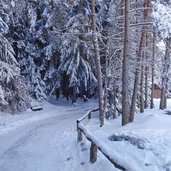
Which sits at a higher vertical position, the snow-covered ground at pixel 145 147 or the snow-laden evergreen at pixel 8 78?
the snow-laden evergreen at pixel 8 78

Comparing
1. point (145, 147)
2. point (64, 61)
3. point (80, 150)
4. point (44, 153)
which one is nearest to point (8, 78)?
point (44, 153)

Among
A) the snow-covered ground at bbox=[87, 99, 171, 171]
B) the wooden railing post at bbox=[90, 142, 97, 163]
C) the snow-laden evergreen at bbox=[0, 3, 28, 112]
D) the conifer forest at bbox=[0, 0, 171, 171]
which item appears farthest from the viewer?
the conifer forest at bbox=[0, 0, 171, 171]

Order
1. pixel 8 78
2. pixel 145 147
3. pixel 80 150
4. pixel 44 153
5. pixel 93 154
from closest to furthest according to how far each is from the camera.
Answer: pixel 93 154, pixel 145 147, pixel 80 150, pixel 44 153, pixel 8 78

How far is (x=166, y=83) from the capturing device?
32.0 metres

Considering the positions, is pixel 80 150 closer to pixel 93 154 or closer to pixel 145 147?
pixel 93 154

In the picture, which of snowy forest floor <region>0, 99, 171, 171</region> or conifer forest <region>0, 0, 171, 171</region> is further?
conifer forest <region>0, 0, 171, 171</region>

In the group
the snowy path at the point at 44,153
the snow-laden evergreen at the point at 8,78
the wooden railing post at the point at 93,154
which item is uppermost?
the snow-laden evergreen at the point at 8,78

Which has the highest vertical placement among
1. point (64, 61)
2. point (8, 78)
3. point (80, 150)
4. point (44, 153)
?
point (64, 61)

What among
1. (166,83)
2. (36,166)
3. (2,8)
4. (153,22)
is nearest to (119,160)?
(36,166)

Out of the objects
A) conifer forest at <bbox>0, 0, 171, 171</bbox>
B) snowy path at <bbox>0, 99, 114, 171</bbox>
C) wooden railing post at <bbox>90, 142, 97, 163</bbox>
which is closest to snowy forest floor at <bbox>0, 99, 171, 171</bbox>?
snowy path at <bbox>0, 99, 114, 171</bbox>

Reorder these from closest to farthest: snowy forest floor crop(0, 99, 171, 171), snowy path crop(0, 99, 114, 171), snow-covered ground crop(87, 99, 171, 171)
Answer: snow-covered ground crop(87, 99, 171, 171), snowy forest floor crop(0, 99, 171, 171), snowy path crop(0, 99, 114, 171)

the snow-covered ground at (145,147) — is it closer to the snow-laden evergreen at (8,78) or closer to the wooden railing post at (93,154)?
the wooden railing post at (93,154)

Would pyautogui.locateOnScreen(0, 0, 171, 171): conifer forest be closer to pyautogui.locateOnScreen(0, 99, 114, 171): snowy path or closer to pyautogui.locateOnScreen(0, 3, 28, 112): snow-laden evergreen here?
pyautogui.locateOnScreen(0, 3, 28, 112): snow-laden evergreen

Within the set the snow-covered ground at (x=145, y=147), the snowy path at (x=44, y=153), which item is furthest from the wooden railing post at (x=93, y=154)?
the snow-covered ground at (x=145, y=147)
